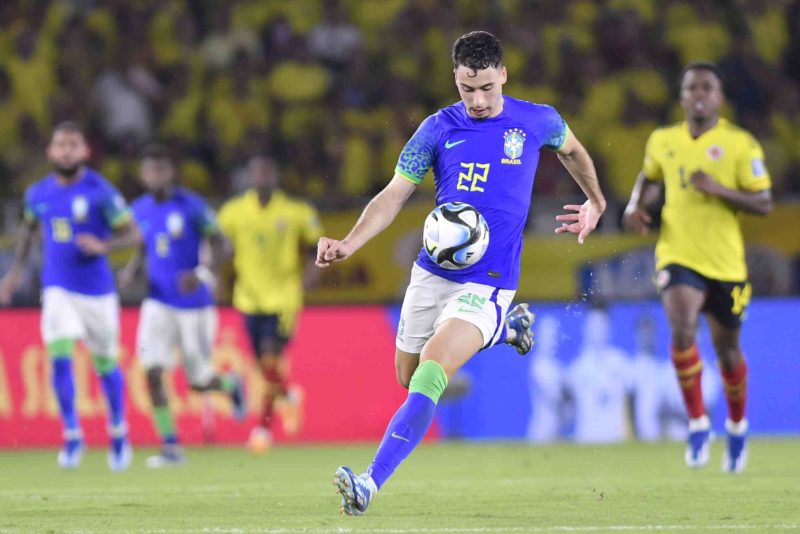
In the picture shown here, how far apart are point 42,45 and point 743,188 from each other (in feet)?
32.9

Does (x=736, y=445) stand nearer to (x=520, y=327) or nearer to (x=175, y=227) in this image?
(x=520, y=327)

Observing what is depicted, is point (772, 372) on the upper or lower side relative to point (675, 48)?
lower

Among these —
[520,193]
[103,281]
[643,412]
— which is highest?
[520,193]

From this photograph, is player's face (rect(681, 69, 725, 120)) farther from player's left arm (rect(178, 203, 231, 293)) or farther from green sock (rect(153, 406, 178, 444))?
green sock (rect(153, 406, 178, 444))

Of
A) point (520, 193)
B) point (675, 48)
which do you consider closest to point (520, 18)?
point (675, 48)

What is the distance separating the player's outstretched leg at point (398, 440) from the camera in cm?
625

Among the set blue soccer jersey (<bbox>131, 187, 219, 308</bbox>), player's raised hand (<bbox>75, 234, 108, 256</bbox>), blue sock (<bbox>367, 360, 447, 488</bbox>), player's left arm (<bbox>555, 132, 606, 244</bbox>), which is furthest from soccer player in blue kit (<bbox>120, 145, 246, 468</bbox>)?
blue sock (<bbox>367, 360, 447, 488</bbox>)

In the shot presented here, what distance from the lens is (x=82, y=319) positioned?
11.7 metres

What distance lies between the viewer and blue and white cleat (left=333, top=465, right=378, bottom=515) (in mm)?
6203

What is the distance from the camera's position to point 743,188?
9.98 metres

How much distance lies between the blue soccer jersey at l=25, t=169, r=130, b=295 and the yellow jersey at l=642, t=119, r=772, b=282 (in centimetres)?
426

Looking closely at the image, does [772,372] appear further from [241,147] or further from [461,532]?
[461,532]

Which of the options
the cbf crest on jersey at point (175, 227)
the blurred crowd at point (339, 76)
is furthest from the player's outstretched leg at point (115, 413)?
the blurred crowd at point (339, 76)

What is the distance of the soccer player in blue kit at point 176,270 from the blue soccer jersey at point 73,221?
4.36 ft
